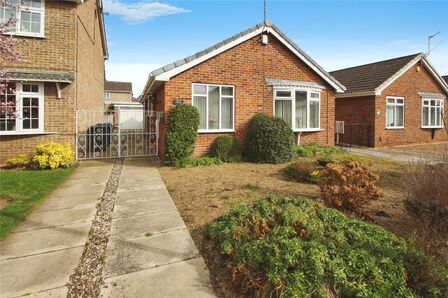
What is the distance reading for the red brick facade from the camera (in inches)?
629

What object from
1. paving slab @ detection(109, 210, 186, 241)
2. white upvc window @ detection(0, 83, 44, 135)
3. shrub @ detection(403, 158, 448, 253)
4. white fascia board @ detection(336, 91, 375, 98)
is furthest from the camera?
white fascia board @ detection(336, 91, 375, 98)

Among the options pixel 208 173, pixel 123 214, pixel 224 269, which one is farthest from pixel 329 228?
pixel 208 173

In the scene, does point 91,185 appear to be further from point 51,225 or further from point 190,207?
point 190,207

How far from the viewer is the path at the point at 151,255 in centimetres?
298

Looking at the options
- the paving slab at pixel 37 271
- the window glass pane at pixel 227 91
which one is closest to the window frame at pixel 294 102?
the window glass pane at pixel 227 91

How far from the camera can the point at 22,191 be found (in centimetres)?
669

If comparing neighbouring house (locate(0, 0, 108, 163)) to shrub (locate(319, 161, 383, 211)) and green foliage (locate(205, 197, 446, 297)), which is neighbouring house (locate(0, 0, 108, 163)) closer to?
green foliage (locate(205, 197, 446, 297))

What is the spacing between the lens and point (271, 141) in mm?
10445

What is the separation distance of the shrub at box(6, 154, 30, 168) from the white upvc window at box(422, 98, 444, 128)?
21.1 meters

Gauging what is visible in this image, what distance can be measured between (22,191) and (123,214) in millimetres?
3261

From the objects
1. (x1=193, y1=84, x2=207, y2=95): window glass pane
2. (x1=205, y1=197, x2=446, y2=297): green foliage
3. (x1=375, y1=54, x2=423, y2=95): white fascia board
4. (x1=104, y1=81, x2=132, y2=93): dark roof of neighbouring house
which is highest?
(x1=104, y1=81, x2=132, y2=93): dark roof of neighbouring house

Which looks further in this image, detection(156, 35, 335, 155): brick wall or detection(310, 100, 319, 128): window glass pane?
detection(310, 100, 319, 128): window glass pane

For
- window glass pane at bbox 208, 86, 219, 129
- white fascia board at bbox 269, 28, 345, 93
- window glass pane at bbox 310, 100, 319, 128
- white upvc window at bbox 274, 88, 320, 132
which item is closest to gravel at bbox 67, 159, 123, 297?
window glass pane at bbox 208, 86, 219, 129

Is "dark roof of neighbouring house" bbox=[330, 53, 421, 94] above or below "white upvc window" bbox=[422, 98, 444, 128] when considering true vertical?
above
